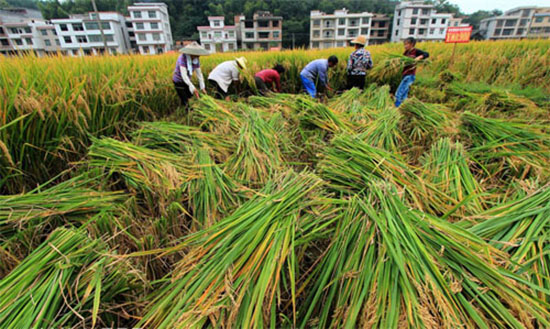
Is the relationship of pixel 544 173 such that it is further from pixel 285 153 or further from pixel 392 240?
pixel 285 153

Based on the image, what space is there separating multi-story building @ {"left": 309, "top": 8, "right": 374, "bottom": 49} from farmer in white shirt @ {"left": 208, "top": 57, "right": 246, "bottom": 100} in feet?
123

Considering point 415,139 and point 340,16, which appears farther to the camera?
point 340,16

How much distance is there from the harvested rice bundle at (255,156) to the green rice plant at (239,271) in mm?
569

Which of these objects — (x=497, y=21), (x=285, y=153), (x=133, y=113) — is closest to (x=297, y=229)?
(x=285, y=153)

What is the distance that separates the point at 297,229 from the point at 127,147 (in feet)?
5.16

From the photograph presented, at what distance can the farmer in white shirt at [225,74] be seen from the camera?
360 centimetres

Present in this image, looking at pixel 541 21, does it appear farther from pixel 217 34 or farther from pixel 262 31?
pixel 217 34

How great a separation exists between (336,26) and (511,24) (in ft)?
113

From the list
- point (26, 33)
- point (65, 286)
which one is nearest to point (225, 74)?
point (65, 286)

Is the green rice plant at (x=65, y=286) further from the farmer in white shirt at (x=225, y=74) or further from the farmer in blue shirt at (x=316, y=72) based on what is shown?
the farmer in blue shirt at (x=316, y=72)

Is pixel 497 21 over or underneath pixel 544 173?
over

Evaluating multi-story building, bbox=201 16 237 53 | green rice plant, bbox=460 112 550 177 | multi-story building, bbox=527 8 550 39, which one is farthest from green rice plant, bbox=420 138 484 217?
multi-story building, bbox=527 8 550 39

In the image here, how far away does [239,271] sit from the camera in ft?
2.87

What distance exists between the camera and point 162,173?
1643 millimetres
